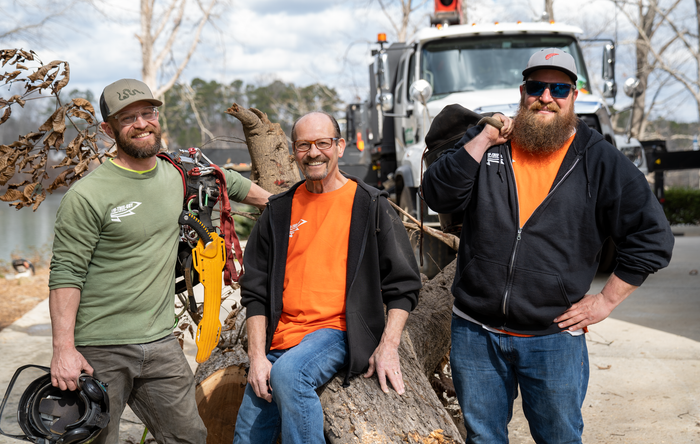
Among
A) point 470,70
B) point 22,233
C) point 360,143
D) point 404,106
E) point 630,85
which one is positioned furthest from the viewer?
point 22,233

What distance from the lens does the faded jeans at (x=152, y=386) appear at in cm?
259

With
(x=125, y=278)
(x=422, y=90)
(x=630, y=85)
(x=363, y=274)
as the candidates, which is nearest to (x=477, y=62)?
(x=422, y=90)

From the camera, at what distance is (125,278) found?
260cm

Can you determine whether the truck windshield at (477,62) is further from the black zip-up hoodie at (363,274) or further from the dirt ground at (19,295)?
the dirt ground at (19,295)

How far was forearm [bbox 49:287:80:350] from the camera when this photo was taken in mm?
2467

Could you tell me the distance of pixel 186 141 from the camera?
64250 millimetres

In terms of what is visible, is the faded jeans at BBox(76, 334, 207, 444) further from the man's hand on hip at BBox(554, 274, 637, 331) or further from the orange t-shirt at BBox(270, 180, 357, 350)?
the man's hand on hip at BBox(554, 274, 637, 331)

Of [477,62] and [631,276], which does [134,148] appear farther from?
[477,62]

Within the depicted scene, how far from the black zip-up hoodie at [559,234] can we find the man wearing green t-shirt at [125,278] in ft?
4.48

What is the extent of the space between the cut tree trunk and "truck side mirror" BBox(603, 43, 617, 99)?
5602mm

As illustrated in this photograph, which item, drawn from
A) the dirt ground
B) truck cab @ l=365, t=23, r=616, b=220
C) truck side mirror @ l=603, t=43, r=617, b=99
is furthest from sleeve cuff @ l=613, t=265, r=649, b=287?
the dirt ground

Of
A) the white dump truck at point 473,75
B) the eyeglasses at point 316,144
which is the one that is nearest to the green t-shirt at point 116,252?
the eyeglasses at point 316,144

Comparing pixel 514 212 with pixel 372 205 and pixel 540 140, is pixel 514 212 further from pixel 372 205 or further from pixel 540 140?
pixel 372 205

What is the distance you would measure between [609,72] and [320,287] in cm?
756
